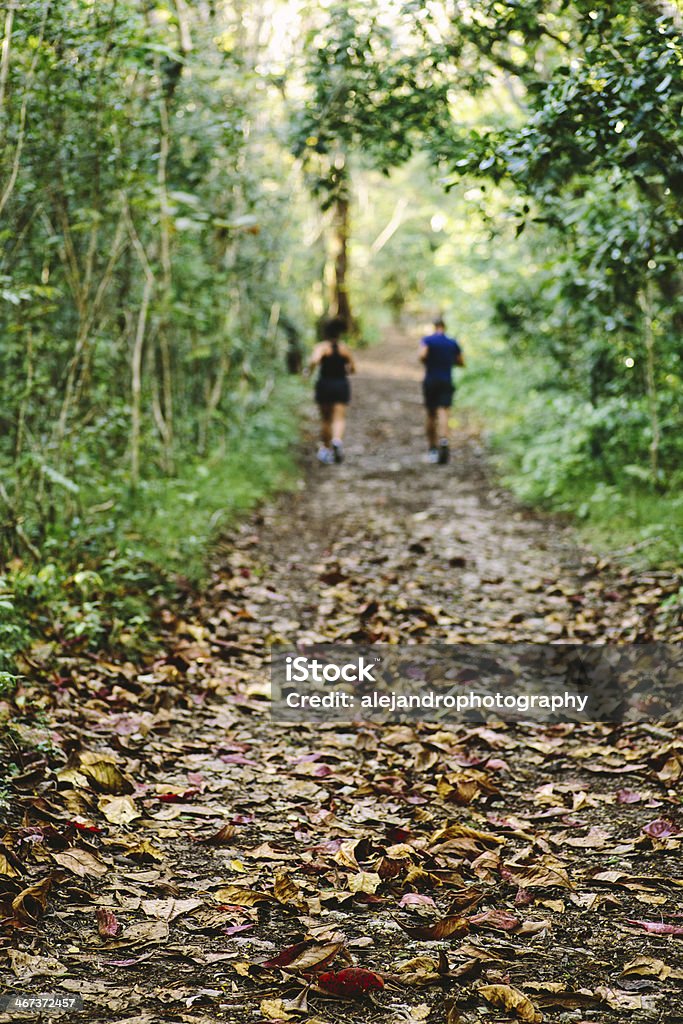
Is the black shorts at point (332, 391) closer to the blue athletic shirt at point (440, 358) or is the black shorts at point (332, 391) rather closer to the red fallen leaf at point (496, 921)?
the blue athletic shirt at point (440, 358)

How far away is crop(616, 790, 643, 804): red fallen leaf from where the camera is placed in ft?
13.5

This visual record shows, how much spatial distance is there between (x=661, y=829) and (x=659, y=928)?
77cm

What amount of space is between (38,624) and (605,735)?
327cm

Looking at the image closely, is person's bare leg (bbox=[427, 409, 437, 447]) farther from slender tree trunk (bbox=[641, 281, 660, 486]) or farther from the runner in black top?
slender tree trunk (bbox=[641, 281, 660, 486])

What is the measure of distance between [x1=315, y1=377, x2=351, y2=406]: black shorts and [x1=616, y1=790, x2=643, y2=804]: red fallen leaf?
350 inches

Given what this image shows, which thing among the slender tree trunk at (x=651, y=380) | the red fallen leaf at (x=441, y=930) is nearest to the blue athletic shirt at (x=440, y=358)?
the slender tree trunk at (x=651, y=380)

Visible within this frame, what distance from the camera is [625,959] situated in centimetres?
290

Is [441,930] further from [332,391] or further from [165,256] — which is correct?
[332,391]

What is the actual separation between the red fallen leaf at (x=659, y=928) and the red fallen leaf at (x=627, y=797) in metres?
1.01

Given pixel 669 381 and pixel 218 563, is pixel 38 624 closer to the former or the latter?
pixel 218 563

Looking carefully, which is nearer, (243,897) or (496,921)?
(496,921)

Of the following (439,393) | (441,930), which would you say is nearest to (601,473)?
(439,393)

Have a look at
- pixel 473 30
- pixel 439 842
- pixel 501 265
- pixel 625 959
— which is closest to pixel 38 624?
pixel 439 842

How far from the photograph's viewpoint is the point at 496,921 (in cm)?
311
